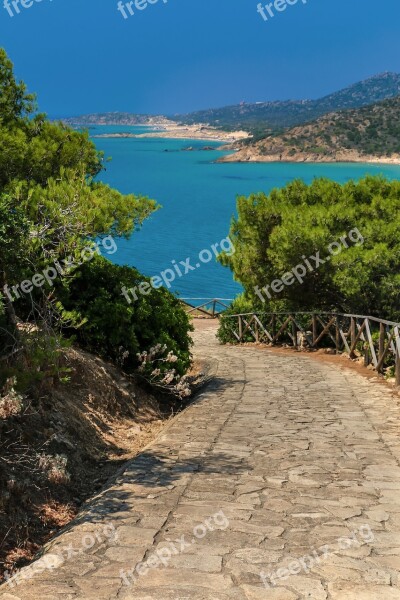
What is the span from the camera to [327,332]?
1798cm

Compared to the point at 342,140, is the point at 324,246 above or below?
above

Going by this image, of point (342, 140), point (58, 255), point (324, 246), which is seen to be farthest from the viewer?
point (342, 140)

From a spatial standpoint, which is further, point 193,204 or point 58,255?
point 193,204

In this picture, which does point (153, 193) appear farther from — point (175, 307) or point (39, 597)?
point (39, 597)

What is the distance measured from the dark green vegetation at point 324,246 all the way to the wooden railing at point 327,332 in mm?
519

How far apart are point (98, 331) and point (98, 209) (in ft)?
10.2

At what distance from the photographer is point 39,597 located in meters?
3.93

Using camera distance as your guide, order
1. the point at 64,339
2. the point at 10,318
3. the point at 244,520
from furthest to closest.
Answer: the point at 64,339
the point at 10,318
the point at 244,520

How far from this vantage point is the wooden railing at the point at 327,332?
44.1 ft

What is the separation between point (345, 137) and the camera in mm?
166125

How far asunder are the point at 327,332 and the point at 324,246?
268 cm

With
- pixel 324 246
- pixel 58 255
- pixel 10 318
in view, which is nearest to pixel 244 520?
pixel 10 318

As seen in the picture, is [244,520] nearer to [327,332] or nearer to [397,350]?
[397,350]

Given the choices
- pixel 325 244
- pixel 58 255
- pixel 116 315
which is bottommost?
pixel 325 244
